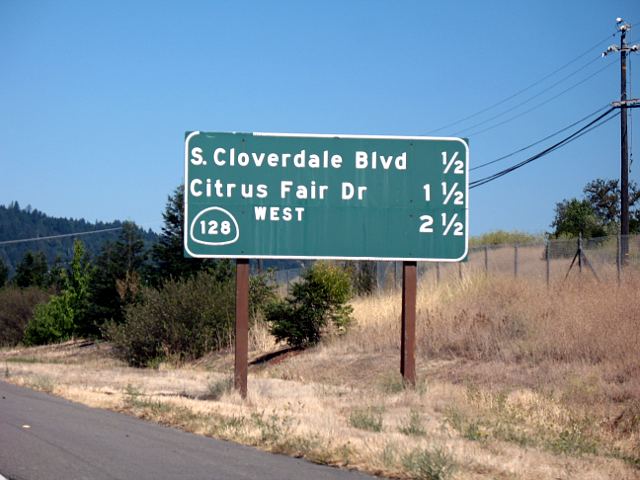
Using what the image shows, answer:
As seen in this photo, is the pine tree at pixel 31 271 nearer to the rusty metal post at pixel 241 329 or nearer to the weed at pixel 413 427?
the rusty metal post at pixel 241 329

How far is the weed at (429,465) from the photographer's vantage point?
8.81 m

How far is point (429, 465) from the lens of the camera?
894cm

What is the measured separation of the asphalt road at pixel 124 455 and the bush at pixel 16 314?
50.1 meters

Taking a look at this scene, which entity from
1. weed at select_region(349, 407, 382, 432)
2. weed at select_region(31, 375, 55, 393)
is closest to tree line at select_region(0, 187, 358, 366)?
weed at select_region(31, 375, 55, 393)

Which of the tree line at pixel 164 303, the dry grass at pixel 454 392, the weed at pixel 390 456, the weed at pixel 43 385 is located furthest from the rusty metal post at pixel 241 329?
the tree line at pixel 164 303

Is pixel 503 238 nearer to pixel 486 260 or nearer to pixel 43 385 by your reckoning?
pixel 486 260

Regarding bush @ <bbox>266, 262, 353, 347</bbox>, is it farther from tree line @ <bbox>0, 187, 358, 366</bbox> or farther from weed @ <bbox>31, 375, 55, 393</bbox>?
weed @ <bbox>31, 375, 55, 393</bbox>

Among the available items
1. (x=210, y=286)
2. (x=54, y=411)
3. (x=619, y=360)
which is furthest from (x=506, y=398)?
(x=210, y=286)

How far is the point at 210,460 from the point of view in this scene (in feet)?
32.3

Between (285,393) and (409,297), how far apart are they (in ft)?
11.1

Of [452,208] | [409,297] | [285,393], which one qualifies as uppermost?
[452,208]

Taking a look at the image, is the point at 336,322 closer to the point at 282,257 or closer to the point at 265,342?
the point at 265,342

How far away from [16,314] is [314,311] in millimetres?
41377

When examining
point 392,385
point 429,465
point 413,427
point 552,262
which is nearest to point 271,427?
point 413,427
